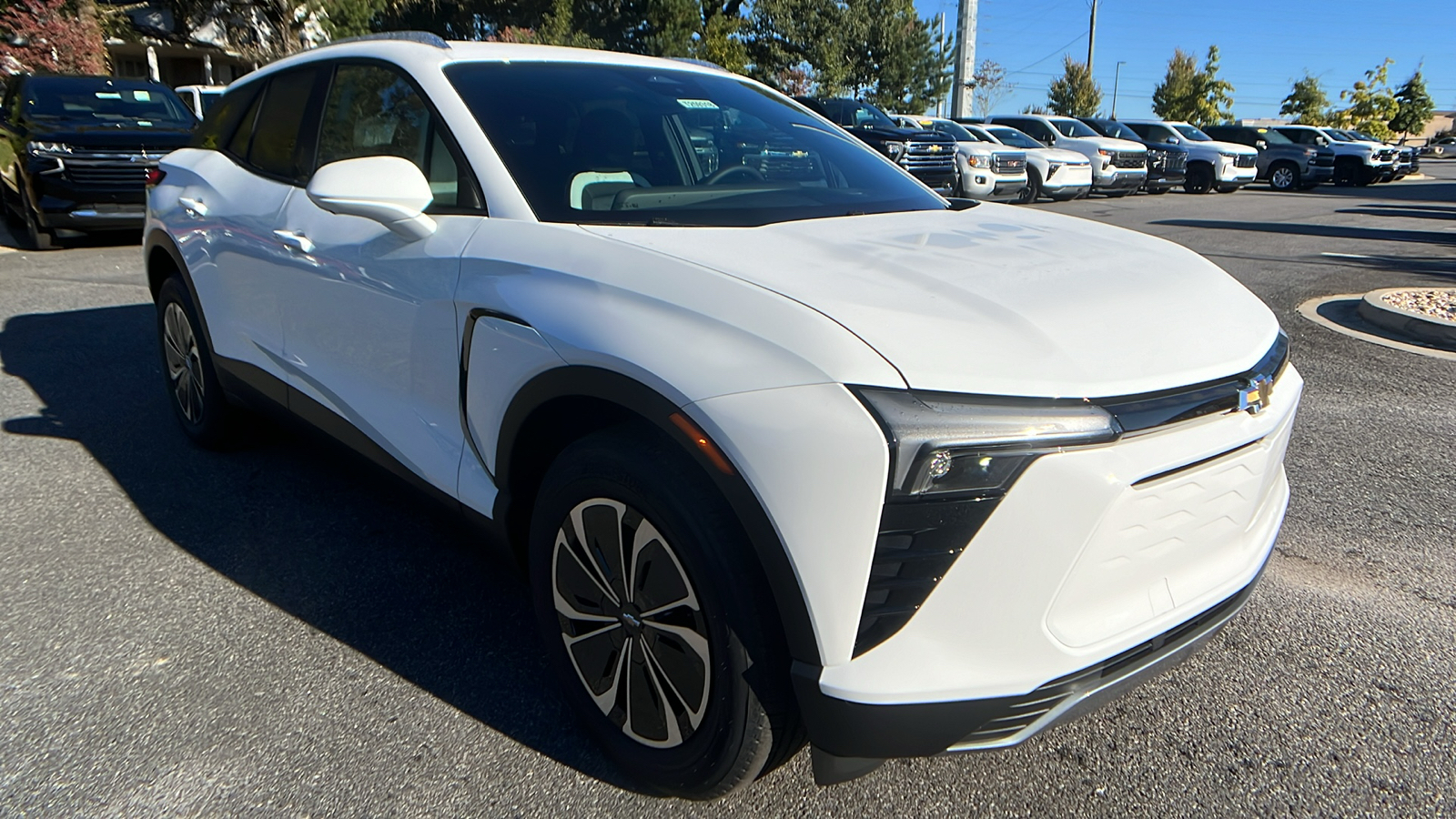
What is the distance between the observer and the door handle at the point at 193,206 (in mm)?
4051

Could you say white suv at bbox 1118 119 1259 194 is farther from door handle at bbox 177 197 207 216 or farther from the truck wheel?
door handle at bbox 177 197 207 216

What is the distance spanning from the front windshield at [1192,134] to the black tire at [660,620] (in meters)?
27.3

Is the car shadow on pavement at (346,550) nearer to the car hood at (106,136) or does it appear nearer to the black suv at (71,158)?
the black suv at (71,158)

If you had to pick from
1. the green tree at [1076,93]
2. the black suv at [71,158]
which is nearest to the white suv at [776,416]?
the black suv at [71,158]

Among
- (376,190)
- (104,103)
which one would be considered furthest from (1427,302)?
(104,103)

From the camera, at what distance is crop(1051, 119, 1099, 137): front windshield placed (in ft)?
76.7

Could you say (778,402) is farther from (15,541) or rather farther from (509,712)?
(15,541)

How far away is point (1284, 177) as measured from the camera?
2736 centimetres

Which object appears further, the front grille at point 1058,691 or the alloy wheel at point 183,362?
the alloy wheel at point 183,362

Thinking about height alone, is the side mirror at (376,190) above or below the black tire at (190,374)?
above

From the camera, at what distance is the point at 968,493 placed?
1.73 meters

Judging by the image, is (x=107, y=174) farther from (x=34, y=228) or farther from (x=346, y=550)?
(x=346, y=550)

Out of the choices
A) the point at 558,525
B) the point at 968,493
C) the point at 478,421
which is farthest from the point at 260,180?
the point at 968,493

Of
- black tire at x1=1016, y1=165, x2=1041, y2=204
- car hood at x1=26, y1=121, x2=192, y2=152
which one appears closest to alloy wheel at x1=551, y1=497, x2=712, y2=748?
car hood at x1=26, y1=121, x2=192, y2=152
